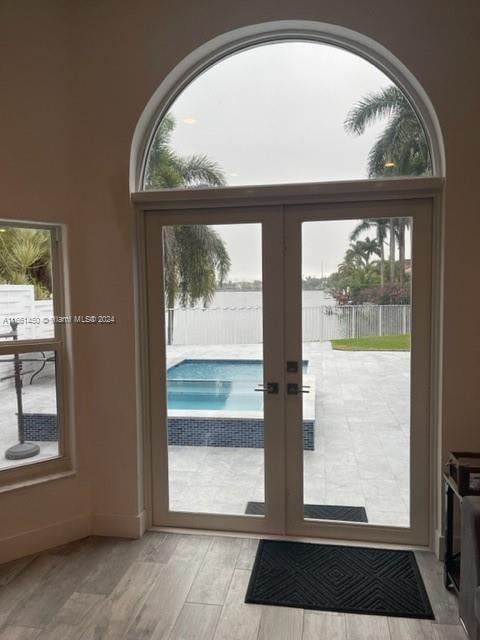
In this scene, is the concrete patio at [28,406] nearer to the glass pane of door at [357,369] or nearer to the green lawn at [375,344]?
the glass pane of door at [357,369]

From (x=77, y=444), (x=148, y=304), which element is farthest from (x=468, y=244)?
(x=77, y=444)

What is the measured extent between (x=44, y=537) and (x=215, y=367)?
1.49 m

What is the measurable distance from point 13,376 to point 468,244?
9.20ft

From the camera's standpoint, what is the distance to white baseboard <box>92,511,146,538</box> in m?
2.88

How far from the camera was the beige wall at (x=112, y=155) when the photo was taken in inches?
97.7

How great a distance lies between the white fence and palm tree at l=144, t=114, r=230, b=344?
10 cm

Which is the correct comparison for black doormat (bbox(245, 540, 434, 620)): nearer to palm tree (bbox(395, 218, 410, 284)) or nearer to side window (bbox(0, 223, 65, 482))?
side window (bbox(0, 223, 65, 482))

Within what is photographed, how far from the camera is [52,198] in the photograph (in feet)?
8.89

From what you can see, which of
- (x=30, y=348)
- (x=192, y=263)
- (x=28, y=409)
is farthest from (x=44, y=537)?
(x=192, y=263)

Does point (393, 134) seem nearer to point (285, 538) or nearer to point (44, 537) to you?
point (285, 538)

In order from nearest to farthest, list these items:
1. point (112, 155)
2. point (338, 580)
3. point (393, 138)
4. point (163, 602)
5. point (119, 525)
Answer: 1. point (163, 602)
2. point (338, 580)
3. point (393, 138)
4. point (112, 155)
5. point (119, 525)

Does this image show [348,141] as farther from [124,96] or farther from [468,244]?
[124,96]

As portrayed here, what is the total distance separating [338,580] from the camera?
95.5 inches

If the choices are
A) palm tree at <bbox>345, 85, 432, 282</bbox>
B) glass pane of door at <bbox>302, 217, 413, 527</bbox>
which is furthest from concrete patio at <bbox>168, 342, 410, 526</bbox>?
palm tree at <bbox>345, 85, 432, 282</bbox>
